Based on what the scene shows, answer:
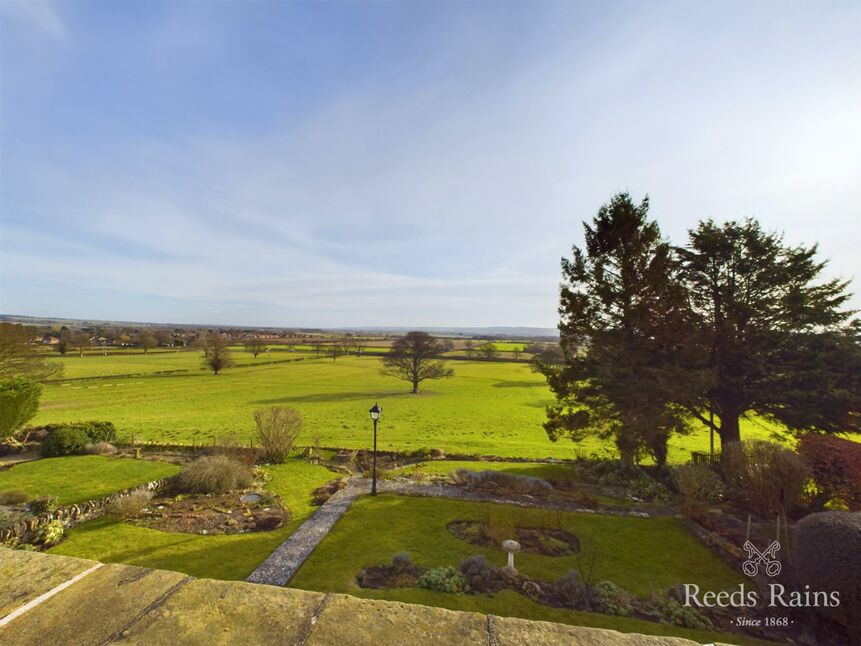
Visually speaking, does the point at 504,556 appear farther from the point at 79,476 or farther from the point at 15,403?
the point at 15,403

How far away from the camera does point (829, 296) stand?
15141 mm

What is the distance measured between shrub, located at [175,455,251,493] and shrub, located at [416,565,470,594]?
9035 millimetres

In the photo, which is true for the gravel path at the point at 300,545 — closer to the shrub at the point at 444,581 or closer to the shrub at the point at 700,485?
the shrub at the point at 444,581

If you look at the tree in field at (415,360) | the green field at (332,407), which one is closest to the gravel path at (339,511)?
the green field at (332,407)

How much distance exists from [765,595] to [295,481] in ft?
47.7

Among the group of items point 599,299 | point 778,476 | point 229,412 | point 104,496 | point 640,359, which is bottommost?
point 229,412

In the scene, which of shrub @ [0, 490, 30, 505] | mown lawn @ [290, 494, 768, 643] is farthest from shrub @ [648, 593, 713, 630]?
shrub @ [0, 490, 30, 505]

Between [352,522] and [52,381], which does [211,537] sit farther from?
[52,381]

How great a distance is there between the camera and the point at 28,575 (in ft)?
8.48

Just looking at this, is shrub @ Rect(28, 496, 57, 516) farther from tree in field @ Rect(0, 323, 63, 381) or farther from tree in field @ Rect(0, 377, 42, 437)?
tree in field @ Rect(0, 323, 63, 381)

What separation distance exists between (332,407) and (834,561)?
112ft

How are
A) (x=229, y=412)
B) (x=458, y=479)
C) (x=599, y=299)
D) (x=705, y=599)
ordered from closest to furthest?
1. (x=705, y=599)
2. (x=458, y=479)
3. (x=599, y=299)
4. (x=229, y=412)

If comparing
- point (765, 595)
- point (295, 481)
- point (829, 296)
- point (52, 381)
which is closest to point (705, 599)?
point (765, 595)

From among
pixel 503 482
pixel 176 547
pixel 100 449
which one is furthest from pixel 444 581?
pixel 100 449
